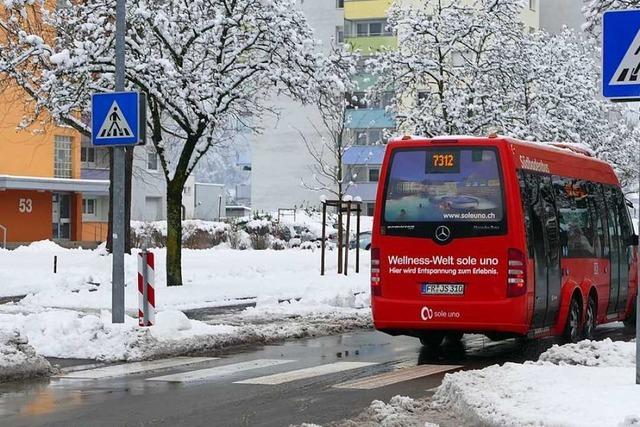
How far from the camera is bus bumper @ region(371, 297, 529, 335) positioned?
13.6 metres

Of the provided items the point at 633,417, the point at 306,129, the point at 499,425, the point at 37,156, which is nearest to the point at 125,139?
the point at 499,425

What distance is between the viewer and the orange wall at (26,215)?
56844 mm

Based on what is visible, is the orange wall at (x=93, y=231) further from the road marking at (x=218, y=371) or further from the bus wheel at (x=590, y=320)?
the road marking at (x=218, y=371)

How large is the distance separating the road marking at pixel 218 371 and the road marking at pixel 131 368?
57 cm

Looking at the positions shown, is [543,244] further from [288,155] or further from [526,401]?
[288,155]

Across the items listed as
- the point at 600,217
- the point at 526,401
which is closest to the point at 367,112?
the point at 600,217

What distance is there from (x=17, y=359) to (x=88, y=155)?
186 feet

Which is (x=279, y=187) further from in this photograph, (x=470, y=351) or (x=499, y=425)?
(x=499, y=425)

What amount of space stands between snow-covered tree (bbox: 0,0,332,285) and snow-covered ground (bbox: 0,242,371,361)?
243 cm

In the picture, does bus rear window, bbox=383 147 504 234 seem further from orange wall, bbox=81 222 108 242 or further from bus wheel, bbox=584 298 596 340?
orange wall, bbox=81 222 108 242

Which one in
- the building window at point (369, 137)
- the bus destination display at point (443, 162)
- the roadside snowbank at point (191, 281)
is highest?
the building window at point (369, 137)

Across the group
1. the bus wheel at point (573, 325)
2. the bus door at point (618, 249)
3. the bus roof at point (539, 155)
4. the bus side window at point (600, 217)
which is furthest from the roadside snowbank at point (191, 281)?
the bus wheel at point (573, 325)

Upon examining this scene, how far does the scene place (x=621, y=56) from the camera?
8.73m

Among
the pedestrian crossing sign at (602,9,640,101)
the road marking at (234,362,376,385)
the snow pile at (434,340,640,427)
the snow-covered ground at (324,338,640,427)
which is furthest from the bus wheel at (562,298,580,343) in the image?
the pedestrian crossing sign at (602,9,640,101)
